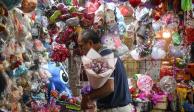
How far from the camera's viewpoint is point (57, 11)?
3.40 meters

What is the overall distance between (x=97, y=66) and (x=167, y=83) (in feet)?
11.4

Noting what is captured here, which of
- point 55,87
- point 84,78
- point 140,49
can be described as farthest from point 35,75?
point 140,49

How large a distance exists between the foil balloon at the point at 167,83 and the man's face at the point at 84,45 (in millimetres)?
3077

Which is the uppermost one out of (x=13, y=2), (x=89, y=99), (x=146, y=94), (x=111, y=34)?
(x=13, y=2)

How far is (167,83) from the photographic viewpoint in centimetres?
604

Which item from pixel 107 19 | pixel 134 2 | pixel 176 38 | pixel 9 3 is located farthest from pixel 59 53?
pixel 176 38

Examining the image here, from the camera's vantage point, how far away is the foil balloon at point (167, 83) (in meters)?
6.05

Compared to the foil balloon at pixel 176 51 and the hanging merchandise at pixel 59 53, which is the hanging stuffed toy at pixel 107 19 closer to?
the hanging merchandise at pixel 59 53

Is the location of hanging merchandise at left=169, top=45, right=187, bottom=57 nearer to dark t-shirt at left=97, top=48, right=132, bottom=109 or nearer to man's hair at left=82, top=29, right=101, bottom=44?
dark t-shirt at left=97, top=48, right=132, bottom=109

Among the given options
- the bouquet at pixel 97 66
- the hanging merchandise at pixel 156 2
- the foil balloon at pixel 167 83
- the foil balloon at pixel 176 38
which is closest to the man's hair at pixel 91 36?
the bouquet at pixel 97 66

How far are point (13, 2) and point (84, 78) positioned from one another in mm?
1086

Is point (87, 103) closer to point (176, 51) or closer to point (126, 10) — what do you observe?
point (126, 10)

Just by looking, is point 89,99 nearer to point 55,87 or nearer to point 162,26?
point 55,87

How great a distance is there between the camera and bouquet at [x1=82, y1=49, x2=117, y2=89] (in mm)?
2803
